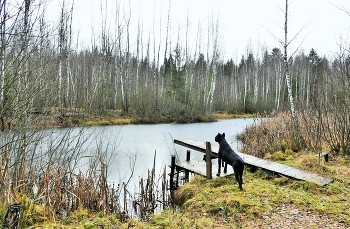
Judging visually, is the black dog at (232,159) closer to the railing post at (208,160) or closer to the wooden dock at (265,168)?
the railing post at (208,160)

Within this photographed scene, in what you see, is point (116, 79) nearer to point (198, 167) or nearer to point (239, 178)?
point (198, 167)

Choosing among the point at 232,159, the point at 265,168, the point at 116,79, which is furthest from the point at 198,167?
the point at 116,79

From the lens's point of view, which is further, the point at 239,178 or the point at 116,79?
the point at 116,79

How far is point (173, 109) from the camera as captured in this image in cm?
2216

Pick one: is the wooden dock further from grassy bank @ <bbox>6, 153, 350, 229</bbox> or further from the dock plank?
grassy bank @ <bbox>6, 153, 350, 229</bbox>

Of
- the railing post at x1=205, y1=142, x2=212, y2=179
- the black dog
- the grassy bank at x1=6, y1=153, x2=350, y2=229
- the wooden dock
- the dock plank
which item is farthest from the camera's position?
the dock plank

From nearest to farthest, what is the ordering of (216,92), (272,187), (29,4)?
1. (29,4)
2. (272,187)
3. (216,92)

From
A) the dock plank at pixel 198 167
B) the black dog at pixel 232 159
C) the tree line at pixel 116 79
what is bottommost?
the dock plank at pixel 198 167

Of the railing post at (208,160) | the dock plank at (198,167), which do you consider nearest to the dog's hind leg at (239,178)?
the railing post at (208,160)

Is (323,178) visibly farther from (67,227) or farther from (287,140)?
(67,227)

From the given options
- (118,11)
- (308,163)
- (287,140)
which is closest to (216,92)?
(118,11)

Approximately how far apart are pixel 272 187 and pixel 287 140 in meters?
4.26

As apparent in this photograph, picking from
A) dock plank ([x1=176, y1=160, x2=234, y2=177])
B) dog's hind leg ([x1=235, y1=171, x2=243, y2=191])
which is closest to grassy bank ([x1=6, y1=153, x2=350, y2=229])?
dog's hind leg ([x1=235, y1=171, x2=243, y2=191])

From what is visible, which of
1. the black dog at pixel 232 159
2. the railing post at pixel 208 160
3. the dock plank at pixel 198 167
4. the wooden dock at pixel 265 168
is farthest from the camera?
Answer: the dock plank at pixel 198 167
